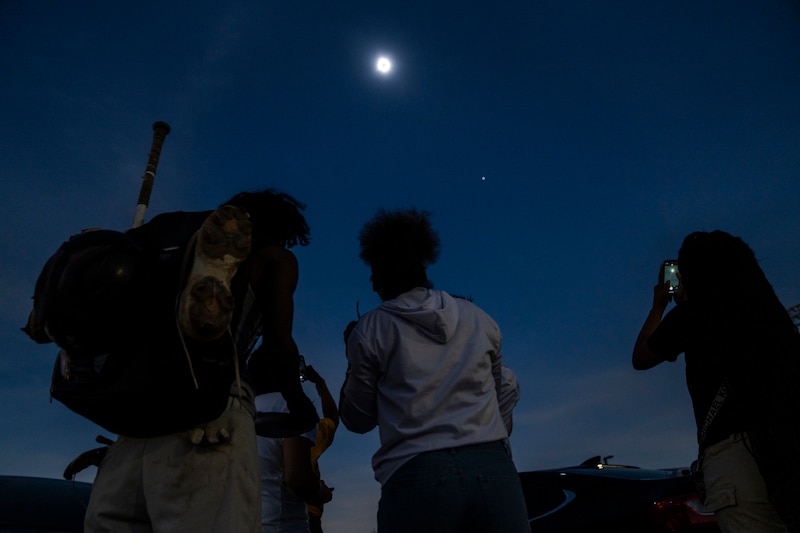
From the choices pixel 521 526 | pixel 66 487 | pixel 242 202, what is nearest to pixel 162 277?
pixel 242 202

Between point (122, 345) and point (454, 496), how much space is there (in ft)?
4.11

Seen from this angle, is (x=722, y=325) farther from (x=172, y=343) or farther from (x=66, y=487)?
(x=66, y=487)

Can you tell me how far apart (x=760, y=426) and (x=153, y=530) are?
2414 millimetres

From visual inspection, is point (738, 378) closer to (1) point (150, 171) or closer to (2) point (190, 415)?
(2) point (190, 415)

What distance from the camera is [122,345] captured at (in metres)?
1.47

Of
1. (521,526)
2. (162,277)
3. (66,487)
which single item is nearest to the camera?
(162,277)

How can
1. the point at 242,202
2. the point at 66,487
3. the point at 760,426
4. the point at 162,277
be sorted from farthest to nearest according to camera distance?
1. the point at 66,487
2. the point at 242,202
3. the point at 760,426
4. the point at 162,277

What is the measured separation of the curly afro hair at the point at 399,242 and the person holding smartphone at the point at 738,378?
1395 mm

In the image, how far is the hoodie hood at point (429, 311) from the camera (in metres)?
2.30

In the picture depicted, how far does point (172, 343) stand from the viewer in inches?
57.6

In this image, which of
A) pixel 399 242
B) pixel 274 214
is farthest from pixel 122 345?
pixel 399 242

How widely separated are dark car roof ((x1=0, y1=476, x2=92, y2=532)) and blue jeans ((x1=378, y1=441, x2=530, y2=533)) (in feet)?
6.32

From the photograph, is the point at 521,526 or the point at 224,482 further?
the point at 521,526

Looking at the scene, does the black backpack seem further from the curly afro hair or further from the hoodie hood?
the curly afro hair
